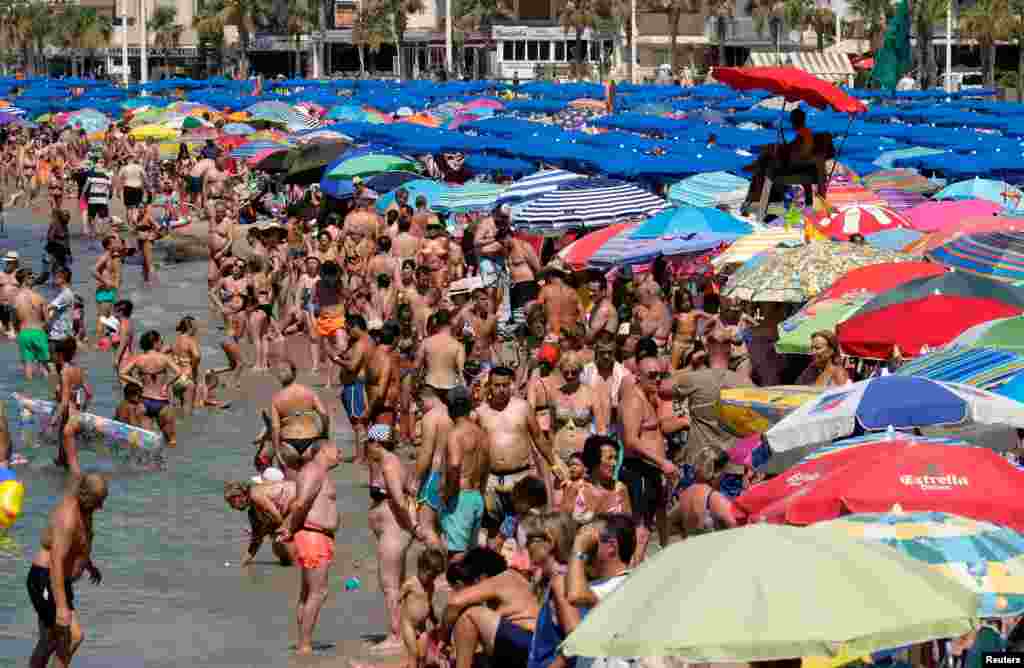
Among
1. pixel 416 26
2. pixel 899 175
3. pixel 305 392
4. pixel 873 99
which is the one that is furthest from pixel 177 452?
pixel 416 26

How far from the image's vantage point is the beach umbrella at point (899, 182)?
74.0 ft

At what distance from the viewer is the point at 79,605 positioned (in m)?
11.8

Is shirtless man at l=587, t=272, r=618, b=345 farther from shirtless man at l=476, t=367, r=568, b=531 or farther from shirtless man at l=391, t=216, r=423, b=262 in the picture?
shirtless man at l=391, t=216, r=423, b=262

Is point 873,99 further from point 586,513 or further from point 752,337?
point 586,513

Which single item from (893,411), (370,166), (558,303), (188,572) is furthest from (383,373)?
(370,166)

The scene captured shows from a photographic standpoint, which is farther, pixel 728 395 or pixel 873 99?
pixel 873 99

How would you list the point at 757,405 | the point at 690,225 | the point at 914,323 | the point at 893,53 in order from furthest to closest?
the point at 893,53 < the point at 690,225 < the point at 914,323 < the point at 757,405

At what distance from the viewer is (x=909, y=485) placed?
26.2 feet

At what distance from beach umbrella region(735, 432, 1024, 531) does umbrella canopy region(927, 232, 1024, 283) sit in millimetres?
4807

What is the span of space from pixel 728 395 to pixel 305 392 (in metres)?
3.24

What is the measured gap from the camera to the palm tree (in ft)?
235

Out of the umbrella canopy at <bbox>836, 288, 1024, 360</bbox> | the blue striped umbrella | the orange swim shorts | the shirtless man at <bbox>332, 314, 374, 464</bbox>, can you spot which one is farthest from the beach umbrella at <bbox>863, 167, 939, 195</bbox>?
the orange swim shorts

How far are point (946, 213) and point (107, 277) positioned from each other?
33.0 ft

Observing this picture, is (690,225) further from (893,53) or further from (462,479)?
(462,479)
